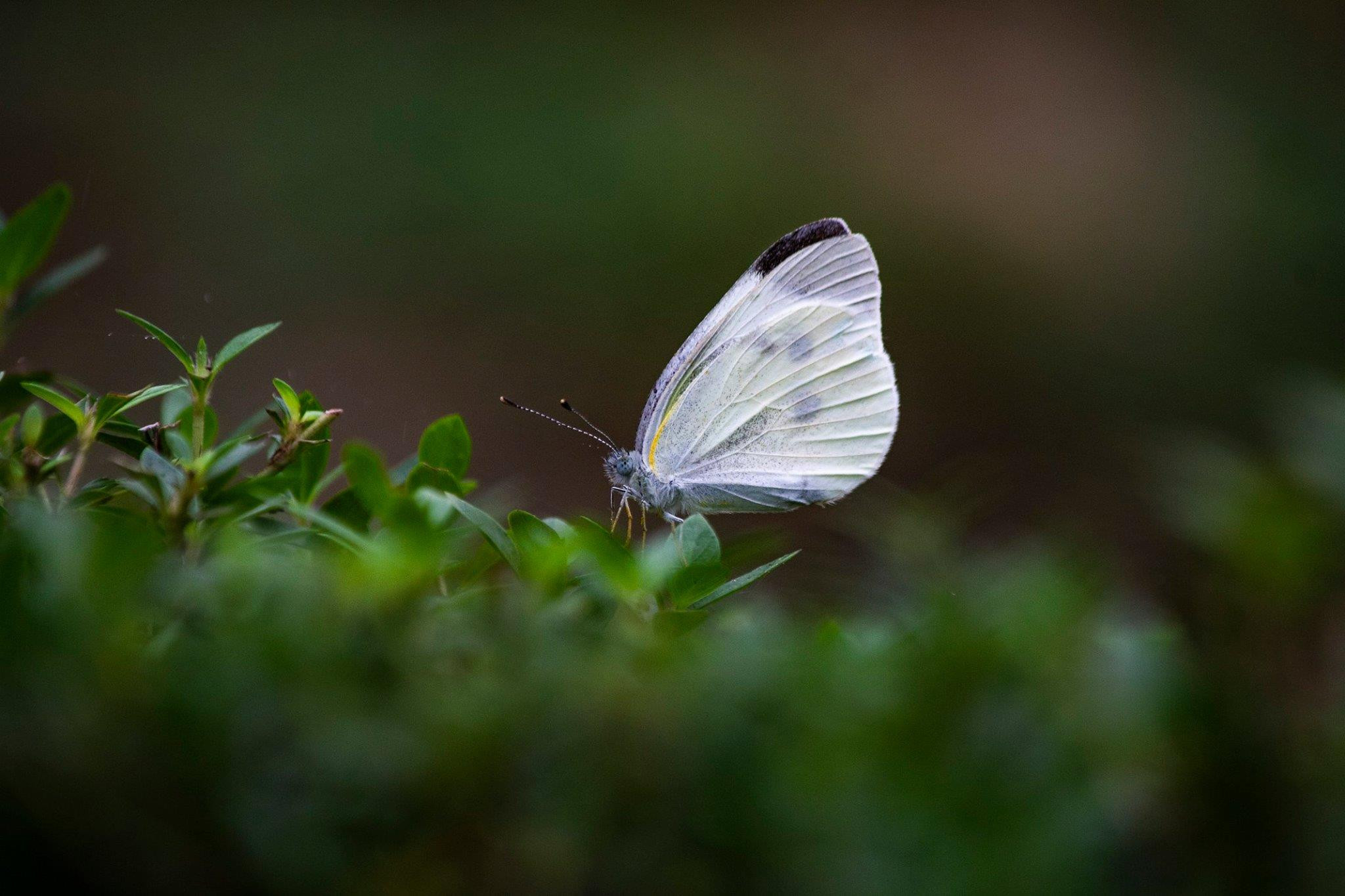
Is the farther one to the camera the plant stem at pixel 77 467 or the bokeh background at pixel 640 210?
the bokeh background at pixel 640 210

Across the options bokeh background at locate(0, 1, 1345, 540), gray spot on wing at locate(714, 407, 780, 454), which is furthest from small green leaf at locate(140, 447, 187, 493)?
bokeh background at locate(0, 1, 1345, 540)

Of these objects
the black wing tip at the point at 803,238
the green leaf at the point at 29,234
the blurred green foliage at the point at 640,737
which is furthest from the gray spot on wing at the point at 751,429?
the blurred green foliage at the point at 640,737

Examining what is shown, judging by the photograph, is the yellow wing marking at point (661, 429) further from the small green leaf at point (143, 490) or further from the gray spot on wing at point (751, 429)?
the small green leaf at point (143, 490)

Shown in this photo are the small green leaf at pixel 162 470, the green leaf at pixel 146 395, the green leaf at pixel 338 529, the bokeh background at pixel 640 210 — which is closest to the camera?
the green leaf at pixel 338 529

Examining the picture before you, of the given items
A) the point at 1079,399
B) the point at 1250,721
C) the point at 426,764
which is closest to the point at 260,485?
the point at 426,764

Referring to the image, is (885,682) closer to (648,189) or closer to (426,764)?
(426,764)
